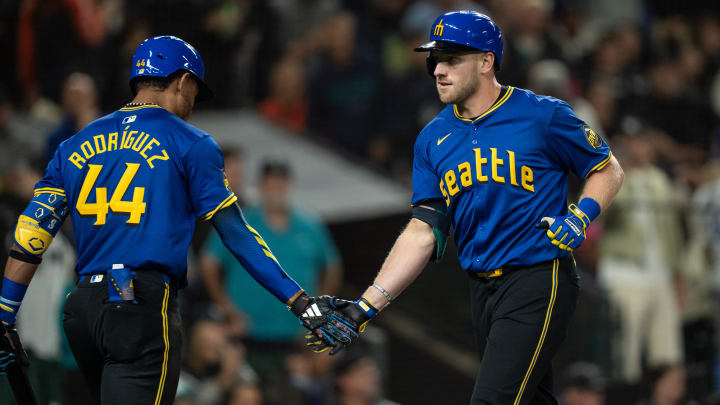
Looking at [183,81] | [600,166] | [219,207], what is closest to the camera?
[219,207]

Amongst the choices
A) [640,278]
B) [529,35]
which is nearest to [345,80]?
[529,35]

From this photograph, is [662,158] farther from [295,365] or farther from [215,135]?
[295,365]

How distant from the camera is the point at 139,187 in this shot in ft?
14.9

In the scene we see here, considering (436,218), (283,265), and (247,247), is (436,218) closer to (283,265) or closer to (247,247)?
(247,247)

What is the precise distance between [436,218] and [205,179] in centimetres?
115

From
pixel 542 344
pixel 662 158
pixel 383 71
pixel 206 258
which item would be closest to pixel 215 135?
pixel 383 71

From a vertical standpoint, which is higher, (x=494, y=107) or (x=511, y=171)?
(x=494, y=107)

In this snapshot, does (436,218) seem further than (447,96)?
Yes

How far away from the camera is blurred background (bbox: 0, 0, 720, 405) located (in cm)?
782

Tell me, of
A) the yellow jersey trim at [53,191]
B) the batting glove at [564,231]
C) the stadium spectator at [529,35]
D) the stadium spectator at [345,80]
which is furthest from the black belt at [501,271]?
the stadium spectator at [529,35]

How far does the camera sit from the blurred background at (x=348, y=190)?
7.82 m

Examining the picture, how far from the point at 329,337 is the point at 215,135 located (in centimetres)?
590

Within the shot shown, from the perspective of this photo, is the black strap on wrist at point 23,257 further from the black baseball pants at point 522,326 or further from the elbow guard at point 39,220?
the black baseball pants at point 522,326

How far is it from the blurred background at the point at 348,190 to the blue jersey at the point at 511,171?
2.74 m
